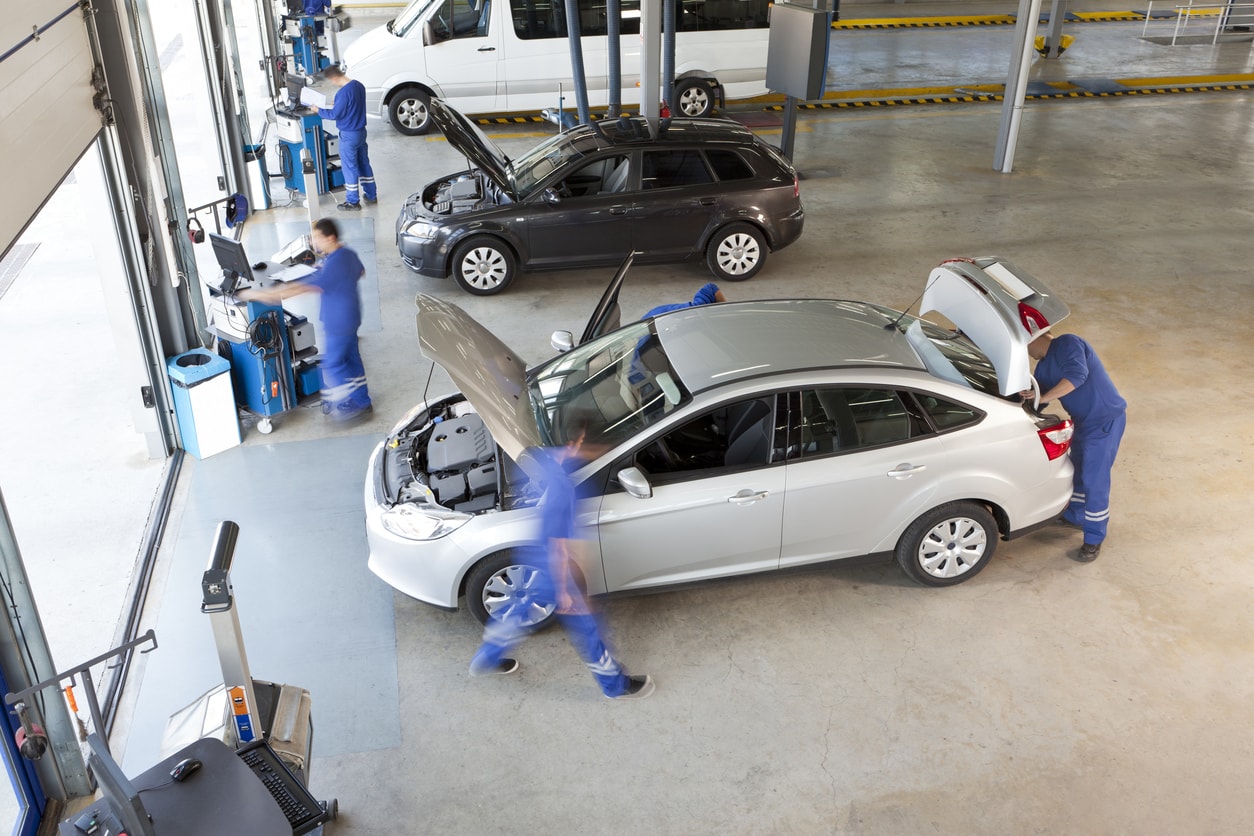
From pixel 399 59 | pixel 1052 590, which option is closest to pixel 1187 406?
pixel 1052 590

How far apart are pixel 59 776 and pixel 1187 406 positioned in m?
7.88

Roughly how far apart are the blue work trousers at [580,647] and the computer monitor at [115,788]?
90.6 inches

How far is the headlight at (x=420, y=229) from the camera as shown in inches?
377

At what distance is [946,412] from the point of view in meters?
5.52

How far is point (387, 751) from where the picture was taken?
4.93 meters

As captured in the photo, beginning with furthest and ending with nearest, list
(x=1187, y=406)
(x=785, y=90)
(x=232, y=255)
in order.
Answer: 1. (x=785, y=90)
2. (x=1187, y=406)
3. (x=232, y=255)

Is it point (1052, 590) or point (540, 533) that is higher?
point (540, 533)

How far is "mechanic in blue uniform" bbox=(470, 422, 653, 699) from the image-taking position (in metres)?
4.81

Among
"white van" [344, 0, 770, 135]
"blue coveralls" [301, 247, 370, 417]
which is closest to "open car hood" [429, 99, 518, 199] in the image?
"blue coveralls" [301, 247, 370, 417]

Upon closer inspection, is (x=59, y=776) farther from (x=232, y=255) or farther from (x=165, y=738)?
(x=232, y=255)

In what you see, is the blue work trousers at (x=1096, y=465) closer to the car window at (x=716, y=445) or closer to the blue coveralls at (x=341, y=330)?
the car window at (x=716, y=445)

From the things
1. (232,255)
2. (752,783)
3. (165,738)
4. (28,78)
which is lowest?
(752,783)

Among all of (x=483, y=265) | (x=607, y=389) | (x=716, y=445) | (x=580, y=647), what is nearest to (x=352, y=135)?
(x=483, y=265)

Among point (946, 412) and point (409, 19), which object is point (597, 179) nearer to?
point (946, 412)
